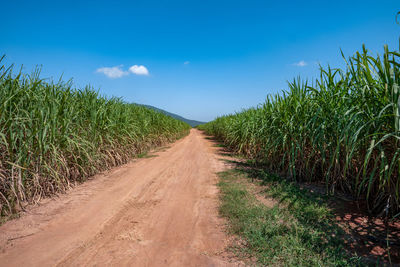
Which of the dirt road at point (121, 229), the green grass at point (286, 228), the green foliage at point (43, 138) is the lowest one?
the dirt road at point (121, 229)

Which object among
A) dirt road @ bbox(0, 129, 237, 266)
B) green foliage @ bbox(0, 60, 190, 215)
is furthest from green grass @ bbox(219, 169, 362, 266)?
green foliage @ bbox(0, 60, 190, 215)

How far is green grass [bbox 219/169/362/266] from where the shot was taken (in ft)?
Answer: 5.41

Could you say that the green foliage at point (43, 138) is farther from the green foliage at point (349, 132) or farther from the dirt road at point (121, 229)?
the green foliage at point (349, 132)

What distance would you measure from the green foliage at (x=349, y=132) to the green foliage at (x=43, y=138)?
12.7 feet

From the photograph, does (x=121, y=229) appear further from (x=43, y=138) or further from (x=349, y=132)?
(x=349, y=132)

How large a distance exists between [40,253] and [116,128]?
3597 mm

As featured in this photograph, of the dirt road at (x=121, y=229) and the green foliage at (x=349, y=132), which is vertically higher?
the green foliage at (x=349, y=132)

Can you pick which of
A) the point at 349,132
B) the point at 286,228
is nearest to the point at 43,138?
the point at 286,228

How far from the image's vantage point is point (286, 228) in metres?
2.06

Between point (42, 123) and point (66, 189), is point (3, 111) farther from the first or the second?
point (66, 189)

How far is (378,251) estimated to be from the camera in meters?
1.67

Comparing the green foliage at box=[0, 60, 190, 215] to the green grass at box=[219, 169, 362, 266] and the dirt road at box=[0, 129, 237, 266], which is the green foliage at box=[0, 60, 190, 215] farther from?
the green grass at box=[219, 169, 362, 266]

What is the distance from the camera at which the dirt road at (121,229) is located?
1.74 metres

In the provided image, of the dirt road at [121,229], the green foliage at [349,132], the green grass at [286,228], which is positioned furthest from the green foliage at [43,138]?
the green foliage at [349,132]
